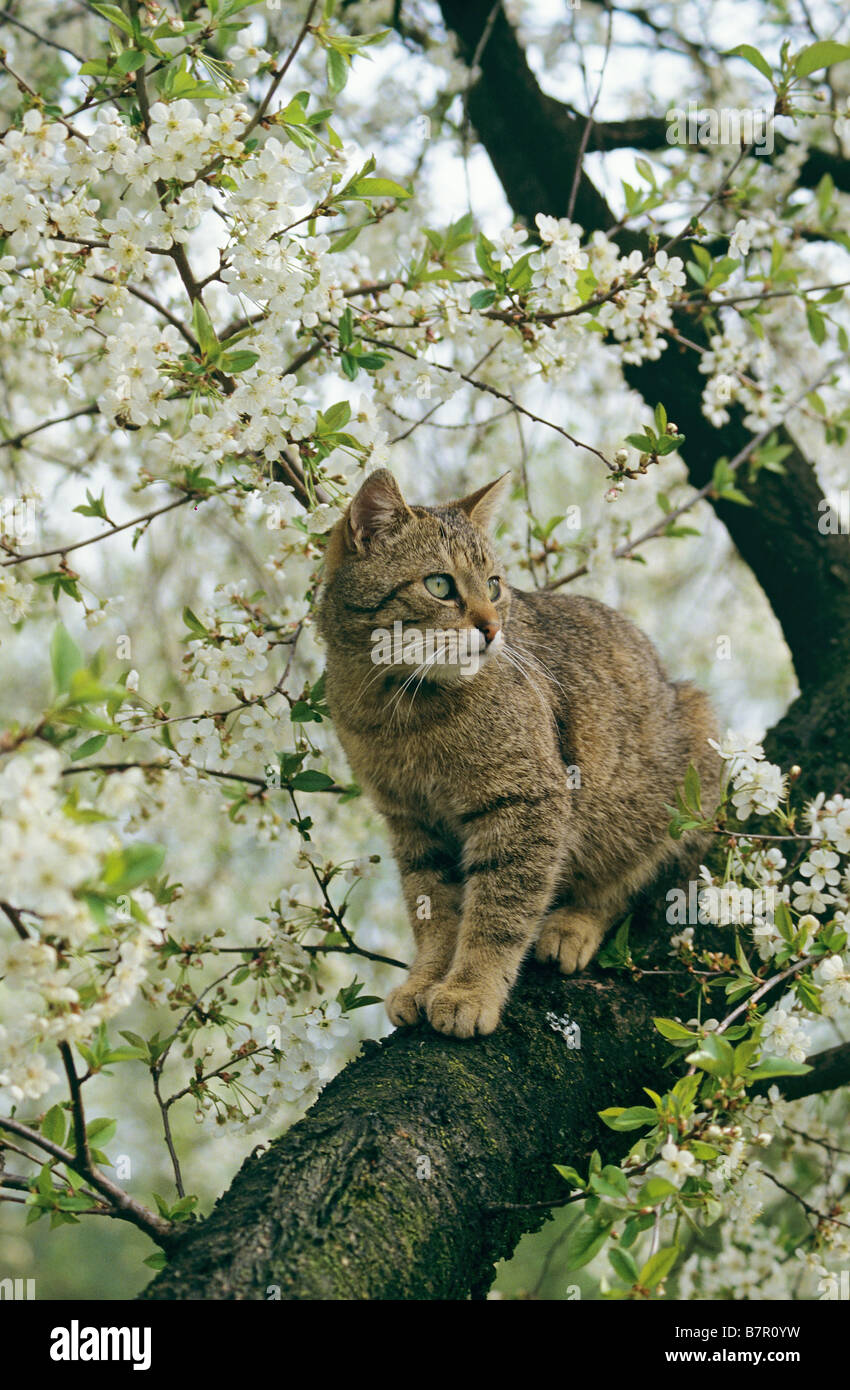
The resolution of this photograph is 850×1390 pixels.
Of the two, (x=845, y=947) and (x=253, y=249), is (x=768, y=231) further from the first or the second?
(x=845, y=947)

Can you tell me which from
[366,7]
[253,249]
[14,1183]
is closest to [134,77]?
[253,249]

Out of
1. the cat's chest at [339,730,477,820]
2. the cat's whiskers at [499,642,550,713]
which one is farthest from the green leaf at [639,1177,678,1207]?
the cat's whiskers at [499,642,550,713]

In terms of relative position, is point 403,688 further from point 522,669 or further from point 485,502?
point 485,502

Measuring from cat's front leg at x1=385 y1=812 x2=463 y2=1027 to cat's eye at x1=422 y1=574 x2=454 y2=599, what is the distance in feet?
2.34

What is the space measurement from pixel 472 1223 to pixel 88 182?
2.39m

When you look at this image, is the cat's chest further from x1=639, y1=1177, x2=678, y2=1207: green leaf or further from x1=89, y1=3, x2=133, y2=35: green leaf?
x1=89, y1=3, x2=133, y2=35: green leaf

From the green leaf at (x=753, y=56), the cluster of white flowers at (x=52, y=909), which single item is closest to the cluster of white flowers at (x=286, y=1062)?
the cluster of white flowers at (x=52, y=909)

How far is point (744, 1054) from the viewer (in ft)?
6.84

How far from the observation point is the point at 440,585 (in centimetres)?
319

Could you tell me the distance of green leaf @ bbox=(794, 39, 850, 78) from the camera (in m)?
2.71

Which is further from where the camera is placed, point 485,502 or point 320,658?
point 320,658

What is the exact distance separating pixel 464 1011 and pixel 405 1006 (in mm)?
273

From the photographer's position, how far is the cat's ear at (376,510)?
309 centimetres

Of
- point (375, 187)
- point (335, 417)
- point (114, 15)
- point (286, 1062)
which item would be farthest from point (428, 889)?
point (114, 15)
